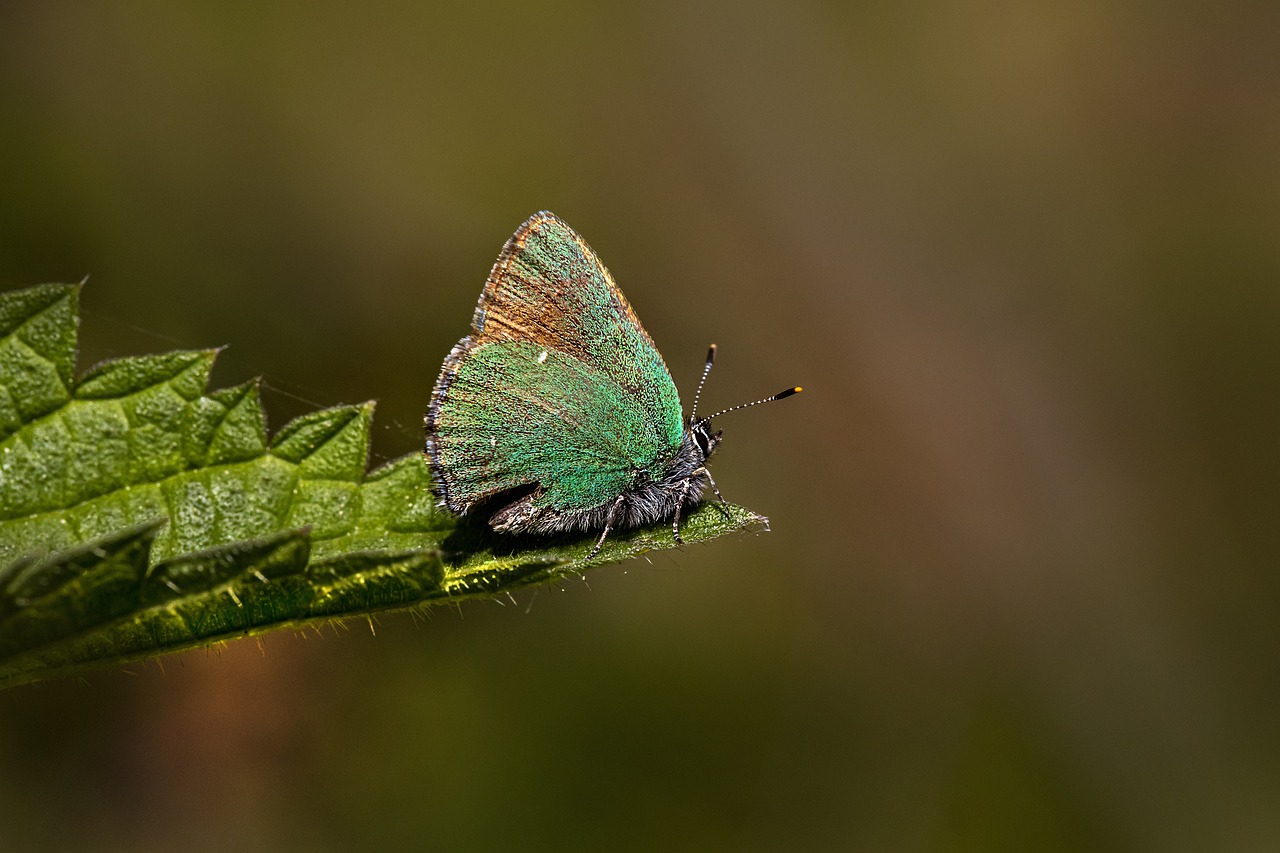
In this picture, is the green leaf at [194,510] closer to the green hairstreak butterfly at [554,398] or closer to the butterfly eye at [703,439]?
the green hairstreak butterfly at [554,398]

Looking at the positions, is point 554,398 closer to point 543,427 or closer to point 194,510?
point 543,427

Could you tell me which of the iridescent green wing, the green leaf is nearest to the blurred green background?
the iridescent green wing

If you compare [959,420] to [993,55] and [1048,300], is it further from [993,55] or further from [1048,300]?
[993,55]

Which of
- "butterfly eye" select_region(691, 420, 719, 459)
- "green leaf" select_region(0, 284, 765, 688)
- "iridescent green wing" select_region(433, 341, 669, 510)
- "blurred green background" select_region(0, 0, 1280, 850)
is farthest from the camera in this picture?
"blurred green background" select_region(0, 0, 1280, 850)

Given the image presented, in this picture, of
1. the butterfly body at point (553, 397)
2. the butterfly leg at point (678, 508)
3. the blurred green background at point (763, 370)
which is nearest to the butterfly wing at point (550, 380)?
the butterfly body at point (553, 397)

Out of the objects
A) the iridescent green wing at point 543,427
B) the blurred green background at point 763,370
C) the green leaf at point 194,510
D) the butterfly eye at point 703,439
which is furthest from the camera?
the blurred green background at point 763,370

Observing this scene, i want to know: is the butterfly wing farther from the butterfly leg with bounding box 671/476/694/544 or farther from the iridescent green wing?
the butterfly leg with bounding box 671/476/694/544

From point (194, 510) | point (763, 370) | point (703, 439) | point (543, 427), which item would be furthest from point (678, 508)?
point (763, 370)

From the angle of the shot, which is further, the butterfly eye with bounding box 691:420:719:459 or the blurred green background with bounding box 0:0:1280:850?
the blurred green background with bounding box 0:0:1280:850
